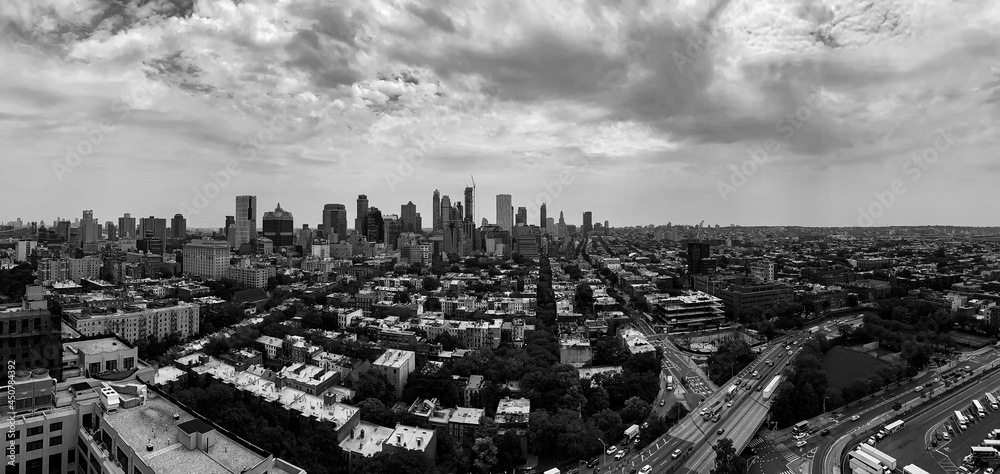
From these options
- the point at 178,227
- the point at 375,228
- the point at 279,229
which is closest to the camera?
the point at 279,229

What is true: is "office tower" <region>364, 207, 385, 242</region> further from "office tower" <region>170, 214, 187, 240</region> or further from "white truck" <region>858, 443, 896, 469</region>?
"white truck" <region>858, 443, 896, 469</region>

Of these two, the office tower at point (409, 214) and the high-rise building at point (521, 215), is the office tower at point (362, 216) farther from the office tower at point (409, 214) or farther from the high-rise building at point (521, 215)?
the high-rise building at point (521, 215)

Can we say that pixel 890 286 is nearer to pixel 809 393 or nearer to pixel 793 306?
pixel 793 306

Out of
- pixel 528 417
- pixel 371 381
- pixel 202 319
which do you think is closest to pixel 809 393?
pixel 528 417

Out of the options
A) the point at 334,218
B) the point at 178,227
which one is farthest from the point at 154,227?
the point at 334,218

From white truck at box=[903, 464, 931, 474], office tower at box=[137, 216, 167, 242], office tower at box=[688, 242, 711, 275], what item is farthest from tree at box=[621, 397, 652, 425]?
office tower at box=[137, 216, 167, 242]

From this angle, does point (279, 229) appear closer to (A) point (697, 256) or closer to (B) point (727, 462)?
(A) point (697, 256)
